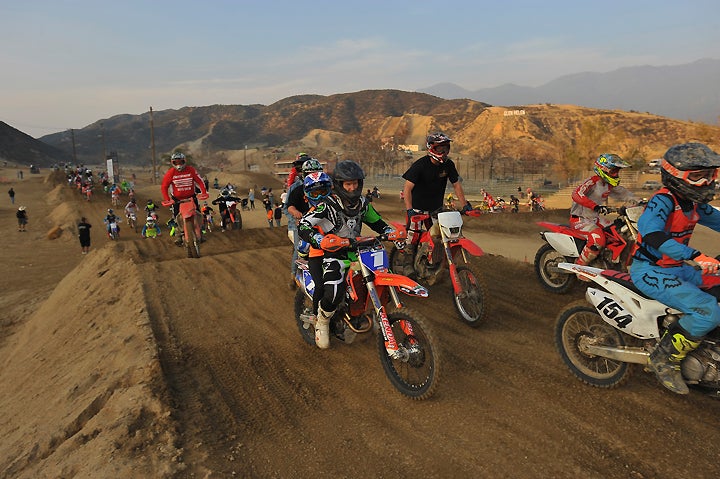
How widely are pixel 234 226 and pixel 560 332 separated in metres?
18.2

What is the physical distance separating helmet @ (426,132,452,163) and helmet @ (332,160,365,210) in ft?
7.49

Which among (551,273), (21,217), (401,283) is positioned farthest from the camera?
(21,217)

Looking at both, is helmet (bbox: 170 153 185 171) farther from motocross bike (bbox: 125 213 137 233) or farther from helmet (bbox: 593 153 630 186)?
motocross bike (bbox: 125 213 137 233)

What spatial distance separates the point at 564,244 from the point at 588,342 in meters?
3.15

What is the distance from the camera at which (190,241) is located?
10.3m

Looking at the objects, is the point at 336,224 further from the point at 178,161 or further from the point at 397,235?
the point at 178,161

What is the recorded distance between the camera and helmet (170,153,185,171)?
929 cm

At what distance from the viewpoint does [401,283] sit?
4.05m

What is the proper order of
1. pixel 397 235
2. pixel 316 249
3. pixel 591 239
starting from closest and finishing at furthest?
1. pixel 397 235
2. pixel 316 249
3. pixel 591 239

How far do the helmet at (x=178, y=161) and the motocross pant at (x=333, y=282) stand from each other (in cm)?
617

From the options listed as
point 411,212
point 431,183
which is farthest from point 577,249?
point 411,212

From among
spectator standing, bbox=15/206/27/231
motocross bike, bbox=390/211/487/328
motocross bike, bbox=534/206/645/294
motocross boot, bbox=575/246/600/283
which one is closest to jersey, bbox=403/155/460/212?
motocross bike, bbox=390/211/487/328

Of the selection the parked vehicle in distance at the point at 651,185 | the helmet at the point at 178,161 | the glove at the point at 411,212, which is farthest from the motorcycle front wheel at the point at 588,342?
the parked vehicle in distance at the point at 651,185

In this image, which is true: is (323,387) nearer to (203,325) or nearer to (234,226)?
(203,325)
